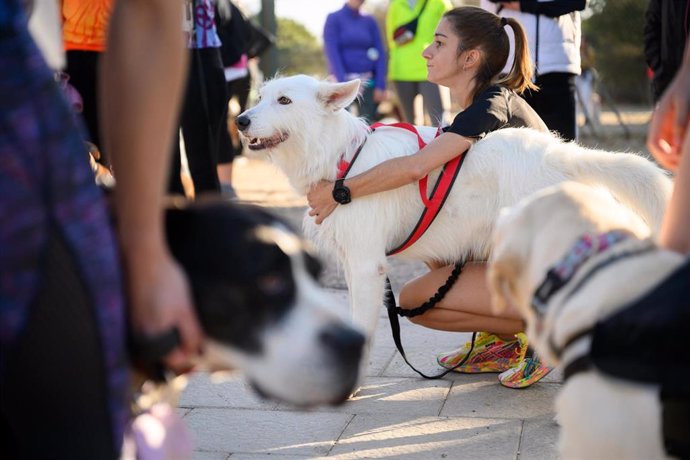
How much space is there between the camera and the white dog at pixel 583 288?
1740mm

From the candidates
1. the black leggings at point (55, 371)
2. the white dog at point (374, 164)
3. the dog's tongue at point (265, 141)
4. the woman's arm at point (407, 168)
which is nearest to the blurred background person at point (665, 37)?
the white dog at point (374, 164)

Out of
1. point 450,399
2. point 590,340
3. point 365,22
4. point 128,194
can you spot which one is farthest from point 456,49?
point 365,22

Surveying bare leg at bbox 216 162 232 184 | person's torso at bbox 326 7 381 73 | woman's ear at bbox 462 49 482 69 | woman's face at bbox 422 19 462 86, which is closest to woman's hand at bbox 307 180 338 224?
woman's face at bbox 422 19 462 86

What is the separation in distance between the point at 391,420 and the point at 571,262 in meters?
2.04

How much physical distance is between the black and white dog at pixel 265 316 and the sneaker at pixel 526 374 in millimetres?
2689

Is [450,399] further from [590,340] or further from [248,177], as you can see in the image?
[248,177]

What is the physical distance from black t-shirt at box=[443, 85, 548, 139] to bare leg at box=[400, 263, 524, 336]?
2.16 ft

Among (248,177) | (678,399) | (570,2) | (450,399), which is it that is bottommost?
(248,177)

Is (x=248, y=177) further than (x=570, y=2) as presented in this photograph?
Yes

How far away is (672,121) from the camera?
209 centimetres

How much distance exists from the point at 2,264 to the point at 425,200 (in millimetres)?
2955

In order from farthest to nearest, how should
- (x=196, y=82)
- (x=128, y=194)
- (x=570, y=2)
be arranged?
(x=570, y=2) < (x=196, y=82) < (x=128, y=194)

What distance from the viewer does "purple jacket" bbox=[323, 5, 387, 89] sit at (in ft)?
31.5

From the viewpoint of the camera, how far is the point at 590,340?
181cm
